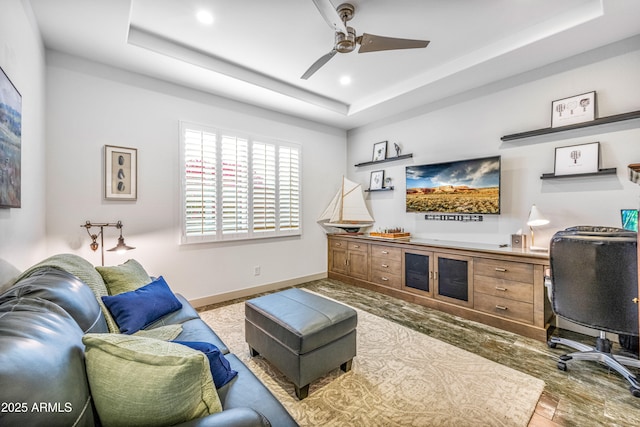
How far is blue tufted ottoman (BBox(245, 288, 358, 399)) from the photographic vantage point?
72.2 inches

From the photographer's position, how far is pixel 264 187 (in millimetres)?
4195

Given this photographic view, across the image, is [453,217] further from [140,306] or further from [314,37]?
[140,306]

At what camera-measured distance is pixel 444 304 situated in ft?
11.1

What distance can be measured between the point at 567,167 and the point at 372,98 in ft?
8.35

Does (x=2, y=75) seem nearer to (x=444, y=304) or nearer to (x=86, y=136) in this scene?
(x=86, y=136)

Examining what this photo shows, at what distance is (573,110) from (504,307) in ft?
7.16

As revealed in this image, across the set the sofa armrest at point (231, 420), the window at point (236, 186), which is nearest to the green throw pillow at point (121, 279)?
the window at point (236, 186)

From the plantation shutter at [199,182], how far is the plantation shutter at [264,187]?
2.06 feet

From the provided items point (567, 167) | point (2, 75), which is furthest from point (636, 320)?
point (2, 75)

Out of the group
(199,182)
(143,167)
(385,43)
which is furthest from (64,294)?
(385,43)

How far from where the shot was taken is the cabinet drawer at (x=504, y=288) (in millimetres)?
2748

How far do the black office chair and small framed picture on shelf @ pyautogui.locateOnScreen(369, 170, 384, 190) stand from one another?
112 inches

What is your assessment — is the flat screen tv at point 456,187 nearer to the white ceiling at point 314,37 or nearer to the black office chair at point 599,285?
the white ceiling at point 314,37

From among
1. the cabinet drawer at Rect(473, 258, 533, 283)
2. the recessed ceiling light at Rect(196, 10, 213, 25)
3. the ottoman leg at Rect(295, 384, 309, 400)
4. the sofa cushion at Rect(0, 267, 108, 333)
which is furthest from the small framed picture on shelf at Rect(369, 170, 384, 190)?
the sofa cushion at Rect(0, 267, 108, 333)
